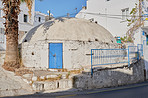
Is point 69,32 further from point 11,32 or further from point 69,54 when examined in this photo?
point 11,32

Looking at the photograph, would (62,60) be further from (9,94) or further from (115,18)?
(115,18)

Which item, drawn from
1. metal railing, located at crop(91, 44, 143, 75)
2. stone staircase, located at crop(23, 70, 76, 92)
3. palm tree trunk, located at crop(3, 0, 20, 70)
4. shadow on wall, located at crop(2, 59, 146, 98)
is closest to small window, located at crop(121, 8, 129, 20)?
metal railing, located at crop(91, 44, 143, 75)

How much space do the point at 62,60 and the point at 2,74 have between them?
5133 millimetres

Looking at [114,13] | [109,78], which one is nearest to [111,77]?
[109,78]

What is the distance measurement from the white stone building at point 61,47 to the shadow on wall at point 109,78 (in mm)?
2924

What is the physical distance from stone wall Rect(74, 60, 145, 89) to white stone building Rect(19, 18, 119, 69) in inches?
115

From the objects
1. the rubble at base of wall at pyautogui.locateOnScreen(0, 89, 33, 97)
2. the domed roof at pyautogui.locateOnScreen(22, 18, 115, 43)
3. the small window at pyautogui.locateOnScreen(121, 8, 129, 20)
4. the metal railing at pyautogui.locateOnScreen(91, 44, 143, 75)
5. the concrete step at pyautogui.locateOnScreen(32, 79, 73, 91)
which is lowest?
the rubble at base of wall at pyautogui.locateOnScreen(0, 89, 33, 97)

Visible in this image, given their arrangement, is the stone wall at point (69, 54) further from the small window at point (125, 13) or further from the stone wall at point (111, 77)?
the small window at point (125, 13)

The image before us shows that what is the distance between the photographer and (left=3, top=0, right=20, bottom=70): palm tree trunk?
1192 cm

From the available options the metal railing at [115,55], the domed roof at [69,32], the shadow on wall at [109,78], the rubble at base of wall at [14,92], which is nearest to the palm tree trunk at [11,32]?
the domed roof at [69,32]

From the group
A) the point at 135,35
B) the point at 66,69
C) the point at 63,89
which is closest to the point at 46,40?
the point at 66,69

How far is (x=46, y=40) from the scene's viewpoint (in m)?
12.8

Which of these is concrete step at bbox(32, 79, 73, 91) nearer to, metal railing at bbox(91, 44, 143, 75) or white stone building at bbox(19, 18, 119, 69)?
white stone building at bbox(19, 18, 119, 69)

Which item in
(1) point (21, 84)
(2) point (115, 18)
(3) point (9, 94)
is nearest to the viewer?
(3) point (9, 94)
